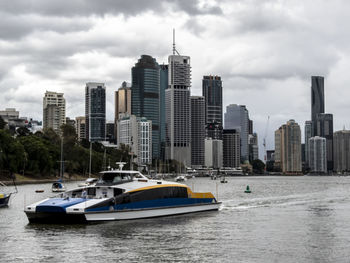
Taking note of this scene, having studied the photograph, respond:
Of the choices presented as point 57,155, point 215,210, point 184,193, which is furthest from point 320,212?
point 57,155

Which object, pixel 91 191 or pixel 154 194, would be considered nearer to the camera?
pixel 91 191

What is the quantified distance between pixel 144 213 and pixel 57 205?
8.45 meters

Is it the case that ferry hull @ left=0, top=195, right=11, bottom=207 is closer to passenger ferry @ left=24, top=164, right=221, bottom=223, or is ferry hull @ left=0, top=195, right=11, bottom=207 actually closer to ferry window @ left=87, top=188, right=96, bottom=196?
passenger ferry @ left=24, top=164, right=221, bottom=223

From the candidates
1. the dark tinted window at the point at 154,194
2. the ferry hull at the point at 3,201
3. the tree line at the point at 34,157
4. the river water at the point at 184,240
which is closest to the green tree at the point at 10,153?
the tree line at the point at 34,157

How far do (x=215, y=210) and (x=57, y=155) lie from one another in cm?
12444

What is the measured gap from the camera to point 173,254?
31281 mm

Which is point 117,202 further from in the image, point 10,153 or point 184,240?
point 10,153

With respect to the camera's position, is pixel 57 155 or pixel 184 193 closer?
pixel 184 193

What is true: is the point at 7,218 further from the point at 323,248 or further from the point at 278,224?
the point at 323,248

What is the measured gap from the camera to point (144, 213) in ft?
155

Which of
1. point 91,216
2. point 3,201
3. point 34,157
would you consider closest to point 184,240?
point 91,216

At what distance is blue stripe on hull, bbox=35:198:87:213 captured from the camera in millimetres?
42031

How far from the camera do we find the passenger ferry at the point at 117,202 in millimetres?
42531

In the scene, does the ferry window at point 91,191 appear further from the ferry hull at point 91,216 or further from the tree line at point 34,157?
the tree line at point 34,157
